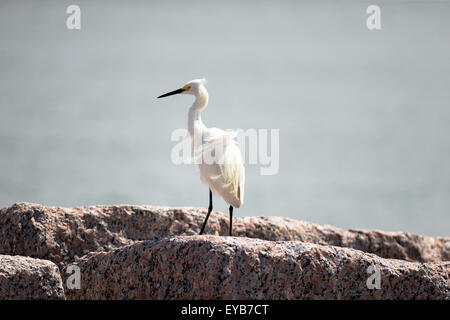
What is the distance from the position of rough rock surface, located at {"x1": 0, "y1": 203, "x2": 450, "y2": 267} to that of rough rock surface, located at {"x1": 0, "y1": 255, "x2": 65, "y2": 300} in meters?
1.33

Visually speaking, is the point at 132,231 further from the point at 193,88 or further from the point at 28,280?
the point at 193,88

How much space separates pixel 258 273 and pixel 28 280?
5.83ft

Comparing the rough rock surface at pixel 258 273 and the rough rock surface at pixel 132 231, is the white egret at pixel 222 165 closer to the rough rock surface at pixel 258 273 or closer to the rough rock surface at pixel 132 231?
the rough rock surface at pixel 132 231

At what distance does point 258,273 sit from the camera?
4.78 meters

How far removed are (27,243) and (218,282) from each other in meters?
2.48

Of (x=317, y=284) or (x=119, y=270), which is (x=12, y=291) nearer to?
(x=119, y=270)

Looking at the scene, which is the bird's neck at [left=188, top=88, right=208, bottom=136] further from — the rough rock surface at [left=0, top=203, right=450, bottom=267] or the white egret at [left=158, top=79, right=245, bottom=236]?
the rough rock surface at [left=0, top=203, right=450, bottom=267]

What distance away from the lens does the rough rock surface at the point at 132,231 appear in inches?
248

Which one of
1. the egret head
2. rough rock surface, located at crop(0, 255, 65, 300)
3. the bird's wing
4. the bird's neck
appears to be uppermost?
the egret head

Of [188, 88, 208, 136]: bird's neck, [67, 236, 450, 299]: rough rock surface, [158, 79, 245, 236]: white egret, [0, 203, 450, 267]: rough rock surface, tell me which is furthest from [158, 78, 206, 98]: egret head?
[67, 236, 450, 299]: rough rock surface

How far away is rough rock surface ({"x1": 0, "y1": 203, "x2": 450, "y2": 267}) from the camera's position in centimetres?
630

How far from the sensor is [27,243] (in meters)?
6.27

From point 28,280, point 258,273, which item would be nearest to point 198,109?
point 258,273
